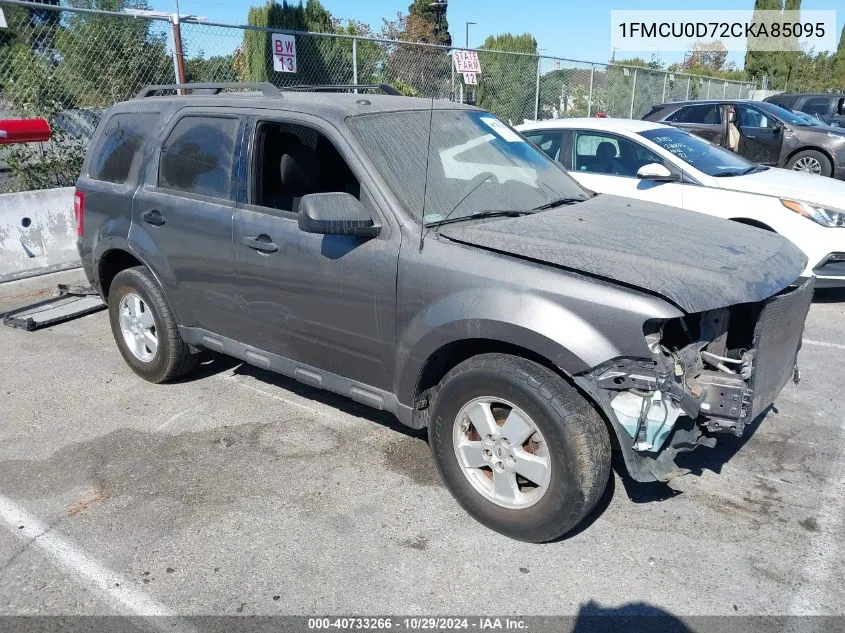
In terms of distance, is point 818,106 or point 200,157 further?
point 818,106

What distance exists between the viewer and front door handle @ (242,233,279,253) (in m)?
3.80

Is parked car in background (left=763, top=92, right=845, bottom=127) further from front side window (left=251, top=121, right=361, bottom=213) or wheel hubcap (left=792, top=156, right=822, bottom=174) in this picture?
front side window (left=251, top=121, right=361, bottom=213)

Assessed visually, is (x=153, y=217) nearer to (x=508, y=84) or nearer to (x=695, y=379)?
(x=695, y=379)

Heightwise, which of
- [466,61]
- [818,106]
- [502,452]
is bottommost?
[502,452]

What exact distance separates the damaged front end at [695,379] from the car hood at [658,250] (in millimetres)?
151

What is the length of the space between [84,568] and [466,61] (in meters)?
10.7

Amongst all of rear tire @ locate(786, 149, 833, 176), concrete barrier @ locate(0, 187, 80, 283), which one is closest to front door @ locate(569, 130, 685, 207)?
concrete barrier @ locate(0, 187, 80, 283)

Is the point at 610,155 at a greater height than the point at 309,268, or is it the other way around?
the point at 610,155

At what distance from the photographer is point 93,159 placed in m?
5.02

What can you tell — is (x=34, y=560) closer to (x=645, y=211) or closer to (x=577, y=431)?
(x=577, y=431)

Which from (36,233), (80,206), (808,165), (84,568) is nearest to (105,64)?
(36,233)

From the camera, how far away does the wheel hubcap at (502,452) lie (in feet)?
9.94

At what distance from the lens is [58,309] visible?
6668 mm

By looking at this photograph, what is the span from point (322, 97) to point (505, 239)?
5.13 feet
